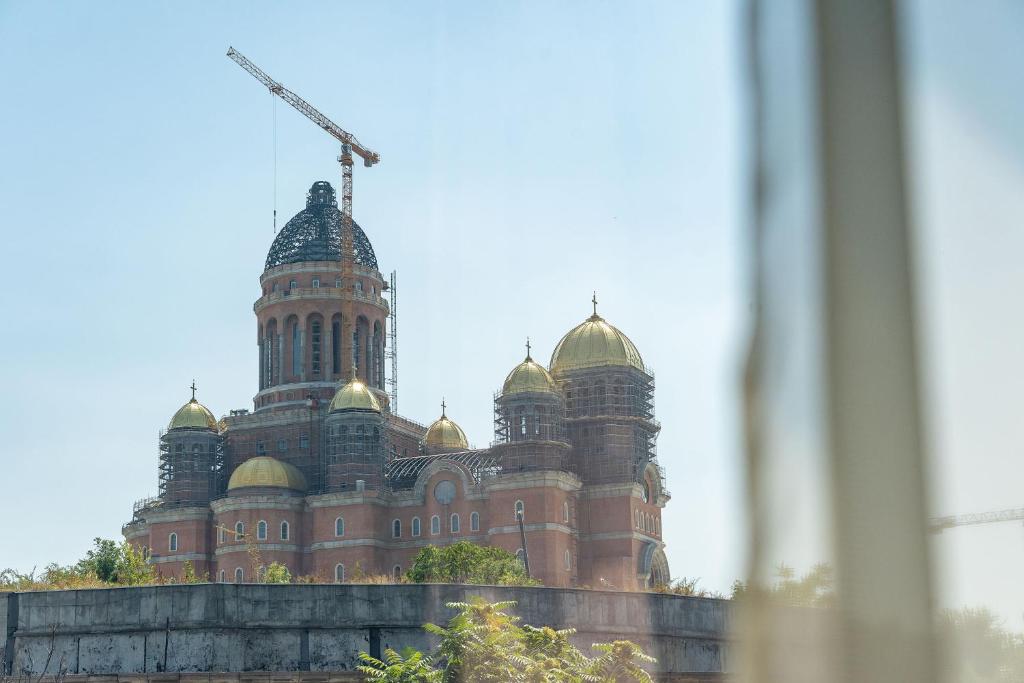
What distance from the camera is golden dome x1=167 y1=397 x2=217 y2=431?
83500mm

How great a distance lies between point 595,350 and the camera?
7875 centimetres

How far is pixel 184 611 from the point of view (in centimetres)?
2758

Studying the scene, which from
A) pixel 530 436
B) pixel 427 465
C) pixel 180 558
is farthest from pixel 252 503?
pixel 530 436

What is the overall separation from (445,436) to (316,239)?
15.3 metres

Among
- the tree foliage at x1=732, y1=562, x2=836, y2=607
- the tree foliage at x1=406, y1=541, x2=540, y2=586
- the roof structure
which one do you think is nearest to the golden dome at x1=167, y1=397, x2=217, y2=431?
the roof structure

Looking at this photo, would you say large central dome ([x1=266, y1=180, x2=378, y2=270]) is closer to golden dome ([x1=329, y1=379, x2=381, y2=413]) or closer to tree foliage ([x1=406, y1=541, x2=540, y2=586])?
golden dome ([x1=329, y1=379, x2=381, y2=413])

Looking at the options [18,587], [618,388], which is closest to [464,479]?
[618,388]

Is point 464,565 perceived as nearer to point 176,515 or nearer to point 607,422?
point 607,422

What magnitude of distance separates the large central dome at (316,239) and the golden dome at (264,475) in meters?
15.3

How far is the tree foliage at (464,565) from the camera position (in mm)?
59162

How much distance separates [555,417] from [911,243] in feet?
241

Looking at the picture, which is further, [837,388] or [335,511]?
[335,511]

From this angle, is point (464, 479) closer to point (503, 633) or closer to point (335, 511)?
point (335, 511)

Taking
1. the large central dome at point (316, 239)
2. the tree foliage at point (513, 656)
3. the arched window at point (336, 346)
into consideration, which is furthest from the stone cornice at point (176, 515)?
the tree foliage at point (513, 656)
